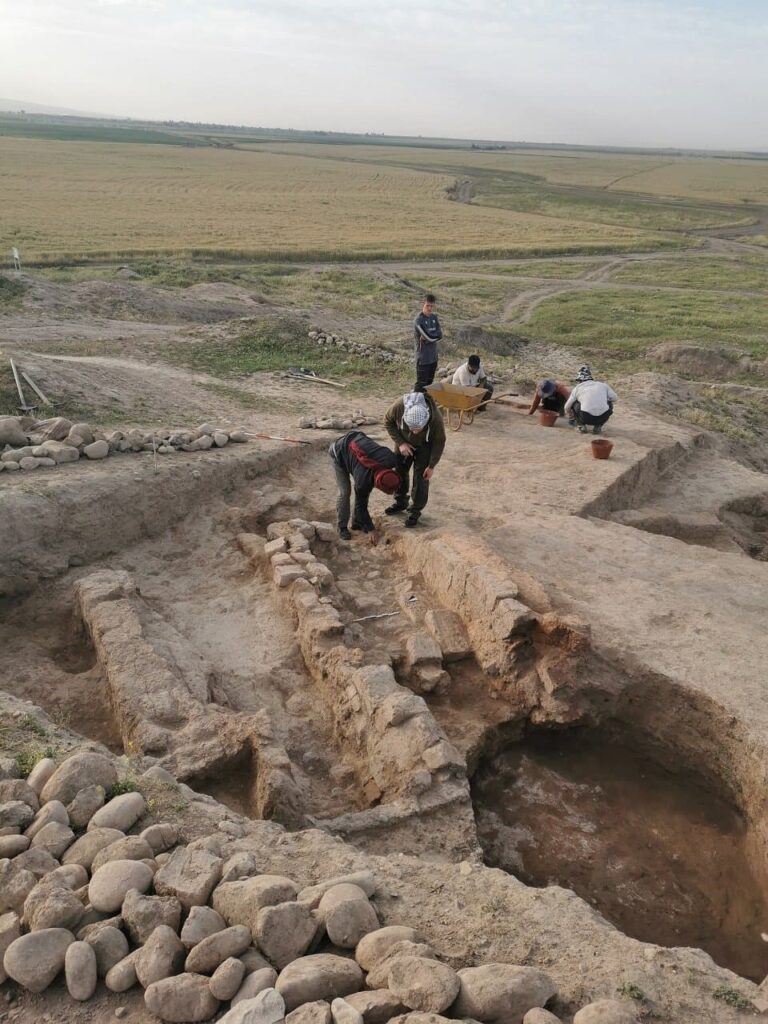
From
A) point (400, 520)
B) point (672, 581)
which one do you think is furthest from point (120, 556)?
point (672, 581)

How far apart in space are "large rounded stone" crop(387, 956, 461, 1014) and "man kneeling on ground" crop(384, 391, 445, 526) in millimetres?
5279

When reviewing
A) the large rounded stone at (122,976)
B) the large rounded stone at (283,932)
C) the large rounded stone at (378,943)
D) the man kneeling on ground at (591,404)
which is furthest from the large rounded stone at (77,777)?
the man kneeling on ground at (591,404)

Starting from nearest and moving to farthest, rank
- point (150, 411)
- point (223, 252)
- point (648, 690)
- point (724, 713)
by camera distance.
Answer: point (724, 713), point (648, 690), point (150, 411), point (223, 252)

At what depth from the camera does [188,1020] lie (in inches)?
110

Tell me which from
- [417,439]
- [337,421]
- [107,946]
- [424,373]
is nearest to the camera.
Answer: [107,946]

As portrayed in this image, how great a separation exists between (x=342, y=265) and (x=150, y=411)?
22800mm

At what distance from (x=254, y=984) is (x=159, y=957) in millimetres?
422

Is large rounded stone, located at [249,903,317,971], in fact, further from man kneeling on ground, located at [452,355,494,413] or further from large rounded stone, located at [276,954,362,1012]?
man kneeling on ground, located at [452,355,494,413]

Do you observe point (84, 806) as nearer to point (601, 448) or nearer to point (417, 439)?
point (417, 439)

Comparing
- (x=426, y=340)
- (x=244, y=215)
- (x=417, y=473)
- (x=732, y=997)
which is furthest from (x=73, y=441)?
(x=244, y=215)

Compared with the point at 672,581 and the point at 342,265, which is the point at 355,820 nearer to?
the point at 672,581

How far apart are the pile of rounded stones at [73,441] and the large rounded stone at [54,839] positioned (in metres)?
5.64

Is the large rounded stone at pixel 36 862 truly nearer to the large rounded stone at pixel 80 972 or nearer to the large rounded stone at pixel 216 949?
the large rounded stone at pixel 80 972

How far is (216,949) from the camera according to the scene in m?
2.94
